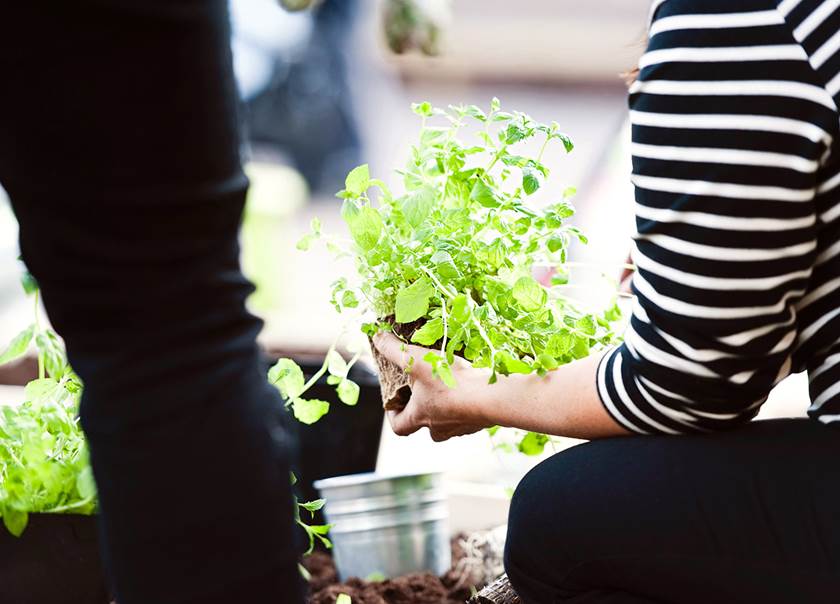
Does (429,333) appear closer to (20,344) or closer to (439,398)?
(439,398)

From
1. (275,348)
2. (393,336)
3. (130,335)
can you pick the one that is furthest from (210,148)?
(275,348)

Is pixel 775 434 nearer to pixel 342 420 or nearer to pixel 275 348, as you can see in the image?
pixel 342 420

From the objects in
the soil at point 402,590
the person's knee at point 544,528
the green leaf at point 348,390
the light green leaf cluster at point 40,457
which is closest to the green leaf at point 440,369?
the person's knee at point 544,528

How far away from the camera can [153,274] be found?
1.97 feet

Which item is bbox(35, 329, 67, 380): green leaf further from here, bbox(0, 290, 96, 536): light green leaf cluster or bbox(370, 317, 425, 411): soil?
bbox(370, 317, 425, 411): soil

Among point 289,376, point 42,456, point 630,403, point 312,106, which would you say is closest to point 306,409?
point 289,376

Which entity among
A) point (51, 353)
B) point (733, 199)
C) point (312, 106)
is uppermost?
point (312, 106)

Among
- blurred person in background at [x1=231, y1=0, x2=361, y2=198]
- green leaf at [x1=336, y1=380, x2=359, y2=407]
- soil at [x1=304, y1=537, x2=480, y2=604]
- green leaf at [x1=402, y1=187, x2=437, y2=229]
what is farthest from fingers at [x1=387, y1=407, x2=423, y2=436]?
blurred person in background at [x1=231, y1=0, x2=361, y2=198]

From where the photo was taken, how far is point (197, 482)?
2.08 feet

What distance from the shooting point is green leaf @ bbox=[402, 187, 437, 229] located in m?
1.12

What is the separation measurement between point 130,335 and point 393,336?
0.54 m

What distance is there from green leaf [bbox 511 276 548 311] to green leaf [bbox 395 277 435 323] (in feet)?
0.34

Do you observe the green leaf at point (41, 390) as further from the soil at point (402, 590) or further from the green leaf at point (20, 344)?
the soil at point (402, 590)

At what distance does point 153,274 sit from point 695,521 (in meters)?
0.53
